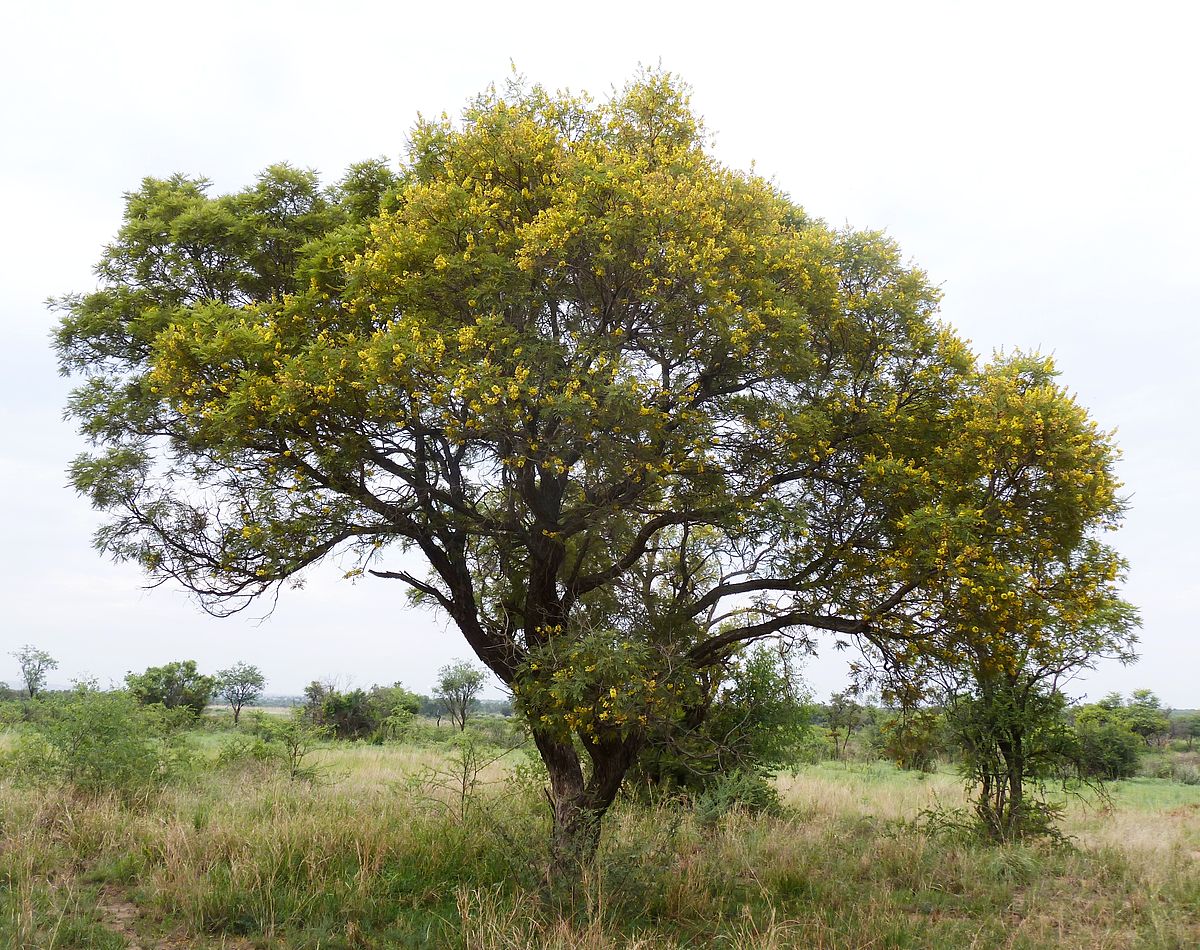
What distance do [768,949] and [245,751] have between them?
14.9 metres

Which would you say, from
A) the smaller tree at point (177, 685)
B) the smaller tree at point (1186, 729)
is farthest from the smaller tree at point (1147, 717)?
the smaller tree at point (177, 685)

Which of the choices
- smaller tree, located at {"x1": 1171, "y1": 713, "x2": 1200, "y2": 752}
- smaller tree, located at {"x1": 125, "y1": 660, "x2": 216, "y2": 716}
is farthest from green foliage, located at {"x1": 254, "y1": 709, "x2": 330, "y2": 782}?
smaller tree, located at {"x1": 1171, "y1": 713, "x2": 1200, "y2": 752}

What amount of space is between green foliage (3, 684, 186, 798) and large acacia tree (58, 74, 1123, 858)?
12.2 feet

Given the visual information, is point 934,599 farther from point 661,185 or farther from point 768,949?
point 661,185

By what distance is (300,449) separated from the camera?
9594 millimetres

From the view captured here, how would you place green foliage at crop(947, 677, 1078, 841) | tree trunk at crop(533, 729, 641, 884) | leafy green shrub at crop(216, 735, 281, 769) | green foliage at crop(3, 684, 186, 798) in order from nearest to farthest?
tree trunk at crop(533, 729, 641, 884) < green foliage at crop(3, 684, 186, 798) < green foliage at crop(947, 677, 1078, 841) < leafy green shrub at crop(216, 735, 281, 769)

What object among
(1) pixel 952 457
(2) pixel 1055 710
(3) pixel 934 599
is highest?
(1) pixel 952 457

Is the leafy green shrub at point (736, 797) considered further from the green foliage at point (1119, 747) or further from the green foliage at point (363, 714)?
the green foliage at point (363, 714)

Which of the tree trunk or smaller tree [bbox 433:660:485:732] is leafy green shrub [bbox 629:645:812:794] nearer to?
the tree trunk

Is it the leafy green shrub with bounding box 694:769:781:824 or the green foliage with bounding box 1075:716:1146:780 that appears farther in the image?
the green foliage with bounding box 1075:716:1146:780

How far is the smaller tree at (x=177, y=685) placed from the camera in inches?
1480

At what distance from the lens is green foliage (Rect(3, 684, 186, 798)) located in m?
12.3

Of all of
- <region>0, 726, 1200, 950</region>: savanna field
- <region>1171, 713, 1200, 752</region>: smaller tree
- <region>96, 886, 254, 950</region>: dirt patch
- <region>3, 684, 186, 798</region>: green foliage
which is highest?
<region>3, 684, 186, 798</region>: green foliage

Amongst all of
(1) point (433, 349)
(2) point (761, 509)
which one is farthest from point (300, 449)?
(2) point (761, 509)
